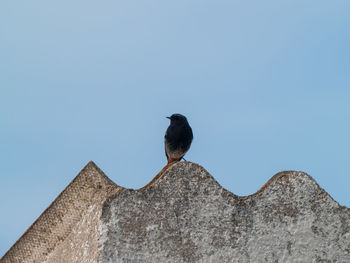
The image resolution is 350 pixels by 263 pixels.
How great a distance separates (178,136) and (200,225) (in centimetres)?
378

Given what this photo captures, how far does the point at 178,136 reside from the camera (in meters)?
11.3

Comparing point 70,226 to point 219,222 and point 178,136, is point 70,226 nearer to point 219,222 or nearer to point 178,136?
point 219,222

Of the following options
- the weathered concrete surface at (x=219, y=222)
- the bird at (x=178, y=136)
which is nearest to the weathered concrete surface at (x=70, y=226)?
the weathered concrete surface at (x=219, y=222)

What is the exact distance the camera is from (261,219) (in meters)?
8.00

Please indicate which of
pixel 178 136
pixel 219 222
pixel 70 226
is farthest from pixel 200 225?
pixel 178 136

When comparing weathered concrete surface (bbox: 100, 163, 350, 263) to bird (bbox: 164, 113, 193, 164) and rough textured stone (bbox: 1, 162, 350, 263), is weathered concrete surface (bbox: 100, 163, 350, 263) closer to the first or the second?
rough textured stone (bbox: 1, 162, 350, 263)

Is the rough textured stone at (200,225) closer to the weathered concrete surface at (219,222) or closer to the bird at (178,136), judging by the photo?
the weathered concrete surface at (219,222)

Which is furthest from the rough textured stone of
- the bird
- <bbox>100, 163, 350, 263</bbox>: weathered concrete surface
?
the bird

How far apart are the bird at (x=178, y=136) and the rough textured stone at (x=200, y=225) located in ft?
10.5

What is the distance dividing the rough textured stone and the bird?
10.5 ft

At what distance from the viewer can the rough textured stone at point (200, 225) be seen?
731cm

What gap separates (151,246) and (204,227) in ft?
2.31

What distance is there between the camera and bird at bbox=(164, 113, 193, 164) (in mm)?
11320

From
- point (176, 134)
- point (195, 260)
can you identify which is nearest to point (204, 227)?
point (195, 260)
